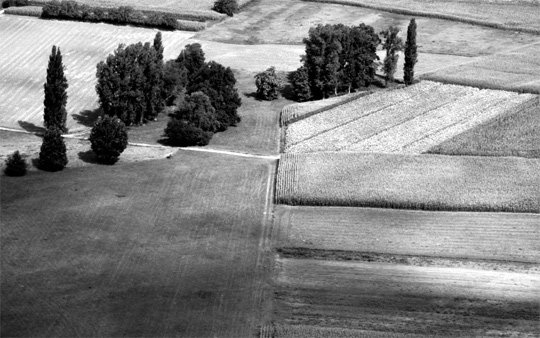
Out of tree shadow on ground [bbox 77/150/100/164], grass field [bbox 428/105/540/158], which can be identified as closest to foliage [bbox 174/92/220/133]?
tree shadow on ground [bbox 77/150/100/164]

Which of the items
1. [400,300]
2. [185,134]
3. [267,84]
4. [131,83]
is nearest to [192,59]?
[267,84]

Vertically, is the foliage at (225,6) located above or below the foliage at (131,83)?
above

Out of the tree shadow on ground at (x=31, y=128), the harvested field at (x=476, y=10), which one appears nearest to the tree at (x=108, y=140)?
the tree shadow on ground at (x=31, y=128)

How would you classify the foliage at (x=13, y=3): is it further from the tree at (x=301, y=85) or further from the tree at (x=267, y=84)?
the tree at (x=301, y=85)

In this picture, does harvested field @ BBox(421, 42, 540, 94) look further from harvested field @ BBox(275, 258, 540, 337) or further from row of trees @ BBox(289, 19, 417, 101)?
harvested field @ BBox(275, 258, 540, 337)

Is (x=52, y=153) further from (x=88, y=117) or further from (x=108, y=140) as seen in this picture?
(x=88, y=117)
